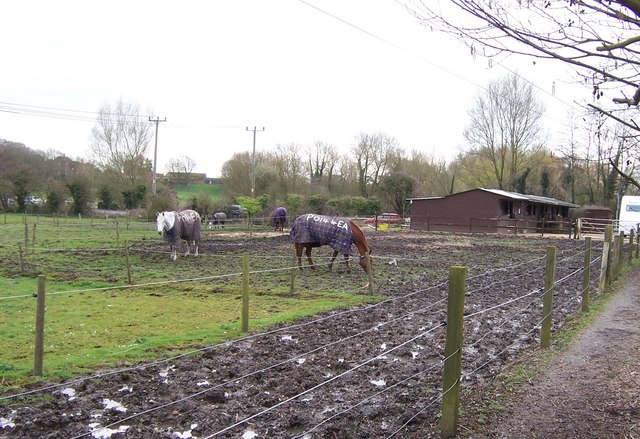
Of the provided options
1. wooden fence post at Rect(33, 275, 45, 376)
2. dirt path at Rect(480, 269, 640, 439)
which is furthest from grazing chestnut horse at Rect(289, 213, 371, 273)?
wooden fence post at Rect(33, 275, 45, 376)

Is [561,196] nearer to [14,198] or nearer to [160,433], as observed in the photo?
[14,198]

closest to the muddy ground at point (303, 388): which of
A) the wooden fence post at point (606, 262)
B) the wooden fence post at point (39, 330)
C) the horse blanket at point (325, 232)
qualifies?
the wooden fence post at point (39, 330)

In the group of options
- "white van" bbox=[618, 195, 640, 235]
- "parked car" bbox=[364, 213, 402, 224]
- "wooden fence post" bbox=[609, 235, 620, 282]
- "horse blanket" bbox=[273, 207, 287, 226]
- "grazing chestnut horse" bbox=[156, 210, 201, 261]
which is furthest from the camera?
"parked car" bbox=[364, 213, 402, 224]

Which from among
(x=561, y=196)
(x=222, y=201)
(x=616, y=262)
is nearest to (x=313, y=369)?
(x=616, y=262)

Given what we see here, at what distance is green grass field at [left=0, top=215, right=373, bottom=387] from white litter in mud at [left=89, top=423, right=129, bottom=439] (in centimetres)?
138

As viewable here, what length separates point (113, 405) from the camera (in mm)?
4211

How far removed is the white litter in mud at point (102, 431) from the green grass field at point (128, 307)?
1.38 meters

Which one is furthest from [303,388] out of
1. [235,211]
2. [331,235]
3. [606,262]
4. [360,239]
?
[235,211]

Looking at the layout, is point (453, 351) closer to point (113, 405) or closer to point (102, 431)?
point (102, 431)

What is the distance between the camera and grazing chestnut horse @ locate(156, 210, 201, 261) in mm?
15930

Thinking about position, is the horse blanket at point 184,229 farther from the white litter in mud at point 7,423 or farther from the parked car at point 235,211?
the parked car at point 235,211

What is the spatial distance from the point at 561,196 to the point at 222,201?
3219 centimetres

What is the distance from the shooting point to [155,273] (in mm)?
12438

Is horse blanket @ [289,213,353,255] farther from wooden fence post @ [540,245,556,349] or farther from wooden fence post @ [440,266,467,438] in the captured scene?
wooden fence post @ [440,266,467,438]
